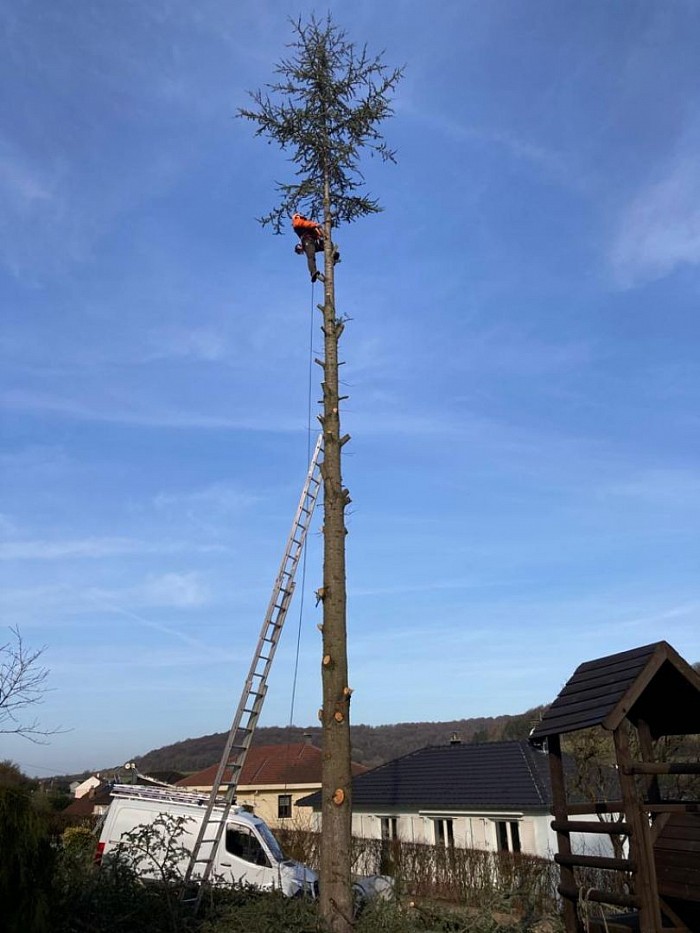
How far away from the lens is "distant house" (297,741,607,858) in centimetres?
2194

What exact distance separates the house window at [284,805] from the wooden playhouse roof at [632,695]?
3502 cm

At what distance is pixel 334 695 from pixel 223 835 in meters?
6.59

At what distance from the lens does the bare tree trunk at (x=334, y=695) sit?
7.05 metres

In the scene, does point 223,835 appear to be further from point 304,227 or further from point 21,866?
point 304,227

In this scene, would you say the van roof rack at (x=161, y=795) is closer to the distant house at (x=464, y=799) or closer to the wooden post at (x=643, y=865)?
the wooden post at (x=643, y=865)

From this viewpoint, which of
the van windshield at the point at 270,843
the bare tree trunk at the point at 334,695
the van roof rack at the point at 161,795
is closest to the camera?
the bare tree trunk at the point at 334,695

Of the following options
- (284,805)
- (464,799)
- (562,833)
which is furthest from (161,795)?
(284,805)

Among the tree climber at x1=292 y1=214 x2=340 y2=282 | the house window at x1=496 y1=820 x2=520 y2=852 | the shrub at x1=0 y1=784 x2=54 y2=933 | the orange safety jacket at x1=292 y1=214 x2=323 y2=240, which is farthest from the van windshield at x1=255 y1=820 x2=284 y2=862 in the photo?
the house window at x1=496 y1=820 x2=520 y2=852

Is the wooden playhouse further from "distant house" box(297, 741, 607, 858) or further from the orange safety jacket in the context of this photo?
"distant house" box(297, 741, 607, 858)

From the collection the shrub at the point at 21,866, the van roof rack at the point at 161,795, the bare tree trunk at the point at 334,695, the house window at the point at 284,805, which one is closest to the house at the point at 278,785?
the house window at the point at 284,805

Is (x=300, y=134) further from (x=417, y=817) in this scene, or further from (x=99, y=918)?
(x=417, y=817)

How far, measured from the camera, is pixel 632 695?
662 centimetres

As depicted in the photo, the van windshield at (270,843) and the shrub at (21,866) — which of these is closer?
the shrub at (21,866)

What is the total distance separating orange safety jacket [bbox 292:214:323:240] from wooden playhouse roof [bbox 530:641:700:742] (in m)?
6.20
